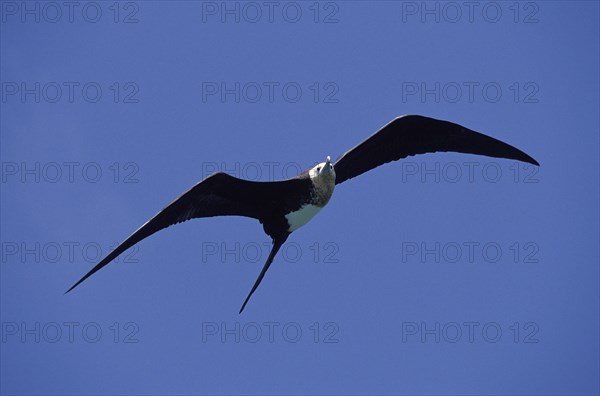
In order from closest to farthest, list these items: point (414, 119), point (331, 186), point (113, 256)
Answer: point (113, 256), point (331, 186), point (414, 119)

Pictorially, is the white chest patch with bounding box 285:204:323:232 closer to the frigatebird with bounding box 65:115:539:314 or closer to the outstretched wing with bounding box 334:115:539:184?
the frigatebird with bounding box 65:115:539:314

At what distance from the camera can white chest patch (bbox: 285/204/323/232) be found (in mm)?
8695

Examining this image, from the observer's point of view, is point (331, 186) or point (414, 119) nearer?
point (331, 186)

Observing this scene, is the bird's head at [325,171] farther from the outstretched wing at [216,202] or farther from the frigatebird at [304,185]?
the outstretched wing at [216,202]

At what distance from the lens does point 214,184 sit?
862cm

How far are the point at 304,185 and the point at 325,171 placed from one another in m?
0.27

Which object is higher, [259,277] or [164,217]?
[164,217]

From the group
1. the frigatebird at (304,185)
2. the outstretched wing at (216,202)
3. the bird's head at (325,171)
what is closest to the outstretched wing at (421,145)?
the frigatebird at (304,185)

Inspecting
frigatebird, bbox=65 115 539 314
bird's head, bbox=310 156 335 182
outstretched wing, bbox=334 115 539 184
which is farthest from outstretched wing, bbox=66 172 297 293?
outstretched wing, bbox=334 115 539 184

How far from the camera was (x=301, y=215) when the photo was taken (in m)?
8.80

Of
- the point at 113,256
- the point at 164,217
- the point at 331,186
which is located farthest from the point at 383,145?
the point at 113,256

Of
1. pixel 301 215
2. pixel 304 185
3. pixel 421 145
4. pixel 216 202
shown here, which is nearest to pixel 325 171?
pixel 304 185

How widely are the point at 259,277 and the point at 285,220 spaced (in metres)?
0.68

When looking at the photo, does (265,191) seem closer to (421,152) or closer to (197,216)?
(197,216)
